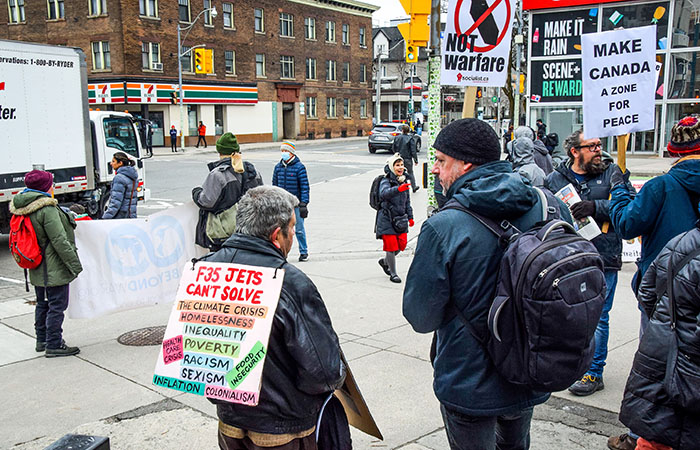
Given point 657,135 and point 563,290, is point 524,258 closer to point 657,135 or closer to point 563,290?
point 563,290

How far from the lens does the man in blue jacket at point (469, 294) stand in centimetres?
274

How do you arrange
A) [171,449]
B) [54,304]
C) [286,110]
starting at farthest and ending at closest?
1. [286,110]
2. [54,304]
3. [171,449]

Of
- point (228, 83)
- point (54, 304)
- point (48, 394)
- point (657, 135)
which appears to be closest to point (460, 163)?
point (48, 394)

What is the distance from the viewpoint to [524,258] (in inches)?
99.7

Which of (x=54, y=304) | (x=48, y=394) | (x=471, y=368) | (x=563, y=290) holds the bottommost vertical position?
(x=48, y=394)

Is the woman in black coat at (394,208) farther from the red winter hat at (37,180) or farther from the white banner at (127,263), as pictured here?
the red winter hat at (37,180)

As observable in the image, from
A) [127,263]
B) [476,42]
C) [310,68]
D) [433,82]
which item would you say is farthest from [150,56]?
[476,42]

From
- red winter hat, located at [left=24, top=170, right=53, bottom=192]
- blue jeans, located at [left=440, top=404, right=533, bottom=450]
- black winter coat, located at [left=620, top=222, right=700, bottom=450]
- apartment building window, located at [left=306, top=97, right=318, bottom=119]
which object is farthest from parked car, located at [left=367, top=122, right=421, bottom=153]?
blue jeans, located at [left=440, top=404, right=533, bottom=450]

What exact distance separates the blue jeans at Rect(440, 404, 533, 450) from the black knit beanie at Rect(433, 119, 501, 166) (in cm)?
113

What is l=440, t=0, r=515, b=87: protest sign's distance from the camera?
7.20m

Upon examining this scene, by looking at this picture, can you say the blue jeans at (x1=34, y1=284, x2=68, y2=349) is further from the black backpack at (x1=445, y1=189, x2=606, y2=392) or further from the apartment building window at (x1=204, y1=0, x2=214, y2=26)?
the apartment building window at (x1=204, y1=0, x2=214, y2=26)

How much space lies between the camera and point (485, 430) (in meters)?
2.81

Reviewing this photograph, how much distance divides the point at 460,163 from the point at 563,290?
0.80 meters

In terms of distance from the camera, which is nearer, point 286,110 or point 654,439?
point 654,439
